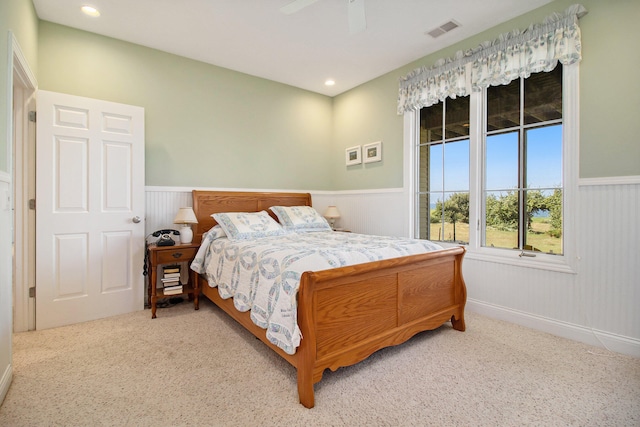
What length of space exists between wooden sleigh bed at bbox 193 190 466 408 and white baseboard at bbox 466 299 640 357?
1.90 ft

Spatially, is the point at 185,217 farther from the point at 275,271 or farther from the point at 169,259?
the point at 275,271

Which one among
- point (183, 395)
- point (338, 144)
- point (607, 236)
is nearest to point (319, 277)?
point (183, 395)

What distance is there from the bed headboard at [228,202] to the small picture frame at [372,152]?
111 cm

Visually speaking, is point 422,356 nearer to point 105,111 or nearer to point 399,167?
point 399,167

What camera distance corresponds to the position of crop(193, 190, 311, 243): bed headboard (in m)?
3.61

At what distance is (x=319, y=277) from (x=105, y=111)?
9.02 feet

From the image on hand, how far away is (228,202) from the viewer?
3.83 meters

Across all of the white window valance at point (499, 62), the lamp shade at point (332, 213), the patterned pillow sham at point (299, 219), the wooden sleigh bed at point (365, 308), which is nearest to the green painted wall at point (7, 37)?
the wooden sleigh bed at point (365, 308)

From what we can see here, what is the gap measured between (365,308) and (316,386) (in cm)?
55

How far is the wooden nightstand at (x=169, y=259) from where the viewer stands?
117 inches

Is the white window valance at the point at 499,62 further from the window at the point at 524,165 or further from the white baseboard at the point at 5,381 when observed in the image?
the white baseboard at the point at 5,381

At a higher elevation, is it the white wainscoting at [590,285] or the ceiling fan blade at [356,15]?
the ceiling fan blade at [356,15]

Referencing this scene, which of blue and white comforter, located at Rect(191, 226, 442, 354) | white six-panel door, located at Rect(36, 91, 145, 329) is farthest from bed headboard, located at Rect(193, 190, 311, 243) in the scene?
blue and white comforter, located at Rect(191, 226, 442, 354)

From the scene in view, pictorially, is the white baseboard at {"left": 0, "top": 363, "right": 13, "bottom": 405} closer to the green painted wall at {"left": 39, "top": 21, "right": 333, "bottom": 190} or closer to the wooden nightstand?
the wooden nightstand
